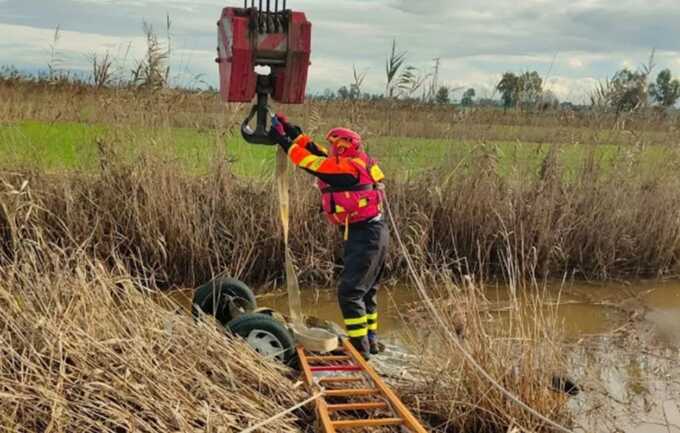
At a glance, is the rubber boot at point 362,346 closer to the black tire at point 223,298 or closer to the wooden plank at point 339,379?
the wooden plank at point 339,379

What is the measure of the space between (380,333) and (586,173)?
3578mm

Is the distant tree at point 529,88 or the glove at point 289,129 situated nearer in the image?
the glove at point 289,129

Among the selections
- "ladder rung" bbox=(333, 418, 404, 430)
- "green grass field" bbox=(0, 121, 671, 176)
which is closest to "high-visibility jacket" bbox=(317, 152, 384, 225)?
"ladder rung" bbox=(333, 418, 404, 430)

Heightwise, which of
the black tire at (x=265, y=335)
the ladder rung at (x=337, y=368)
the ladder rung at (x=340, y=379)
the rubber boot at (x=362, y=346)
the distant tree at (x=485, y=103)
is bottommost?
the rubber boot at (x=362, y=346)

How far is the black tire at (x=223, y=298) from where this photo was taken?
492cm

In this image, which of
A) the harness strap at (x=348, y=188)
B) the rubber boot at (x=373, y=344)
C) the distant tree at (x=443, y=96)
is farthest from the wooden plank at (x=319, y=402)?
the distant tree at (x=443, y=96)

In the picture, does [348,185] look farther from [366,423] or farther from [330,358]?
[366,423]

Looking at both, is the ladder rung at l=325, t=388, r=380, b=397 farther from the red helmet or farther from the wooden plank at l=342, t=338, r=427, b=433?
the red helmet

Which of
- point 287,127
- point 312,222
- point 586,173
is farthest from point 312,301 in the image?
point 586,173

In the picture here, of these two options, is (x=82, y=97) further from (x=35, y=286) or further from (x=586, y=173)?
(x=586, y=173)

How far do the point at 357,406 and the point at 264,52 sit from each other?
1991 millimetres

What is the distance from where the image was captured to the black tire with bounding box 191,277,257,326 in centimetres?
492

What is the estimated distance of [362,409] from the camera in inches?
146

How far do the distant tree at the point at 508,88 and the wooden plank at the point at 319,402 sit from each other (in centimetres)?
494
